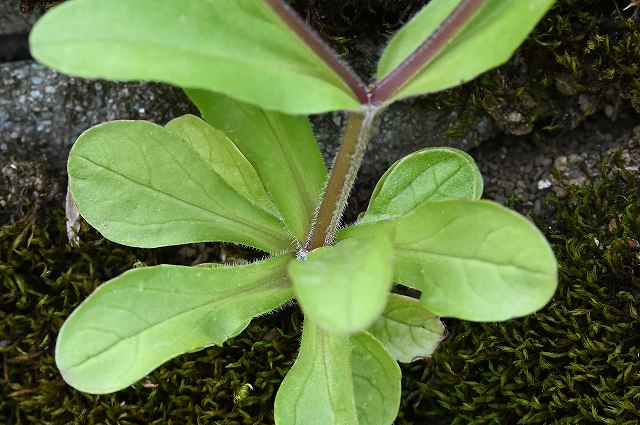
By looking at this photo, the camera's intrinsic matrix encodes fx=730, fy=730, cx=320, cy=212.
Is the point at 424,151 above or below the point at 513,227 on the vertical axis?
below

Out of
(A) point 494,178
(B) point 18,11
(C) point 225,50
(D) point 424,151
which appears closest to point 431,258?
(D) point 424,151

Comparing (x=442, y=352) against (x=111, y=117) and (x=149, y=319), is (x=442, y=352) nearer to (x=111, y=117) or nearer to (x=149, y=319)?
(x=149, y=319)

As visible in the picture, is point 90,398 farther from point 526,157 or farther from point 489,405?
point 526,157

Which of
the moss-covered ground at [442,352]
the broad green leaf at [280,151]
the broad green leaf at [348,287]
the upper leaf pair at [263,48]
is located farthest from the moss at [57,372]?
the upper leaf pair at [263,48]

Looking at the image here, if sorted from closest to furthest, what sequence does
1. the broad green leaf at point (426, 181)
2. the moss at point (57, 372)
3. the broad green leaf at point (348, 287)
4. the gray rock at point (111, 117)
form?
the broad green leaf at point (348, 287) < the broad green leaf at point (426, 181) < the moss at point (57, 372) < the gray rock at point (111, 117)

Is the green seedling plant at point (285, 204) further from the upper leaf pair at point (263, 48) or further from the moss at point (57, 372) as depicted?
the moss at point (57, 372)

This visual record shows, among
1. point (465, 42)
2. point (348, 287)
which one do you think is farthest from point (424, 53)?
point (348, 287)

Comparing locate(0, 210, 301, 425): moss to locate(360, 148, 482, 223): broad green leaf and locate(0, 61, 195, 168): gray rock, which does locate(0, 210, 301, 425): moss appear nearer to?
locate(0, 61, 195, 168): gray rock

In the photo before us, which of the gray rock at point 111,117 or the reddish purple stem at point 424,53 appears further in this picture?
the gray rock at point 111,117

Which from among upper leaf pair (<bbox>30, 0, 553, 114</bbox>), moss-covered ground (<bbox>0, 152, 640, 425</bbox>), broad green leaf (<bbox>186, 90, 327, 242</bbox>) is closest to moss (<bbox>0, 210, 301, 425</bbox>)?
moss-covered ground (<bbox>0, 152, 640, 425</bbox>)

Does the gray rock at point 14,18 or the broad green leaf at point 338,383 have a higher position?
the gray rock at point 14,18
